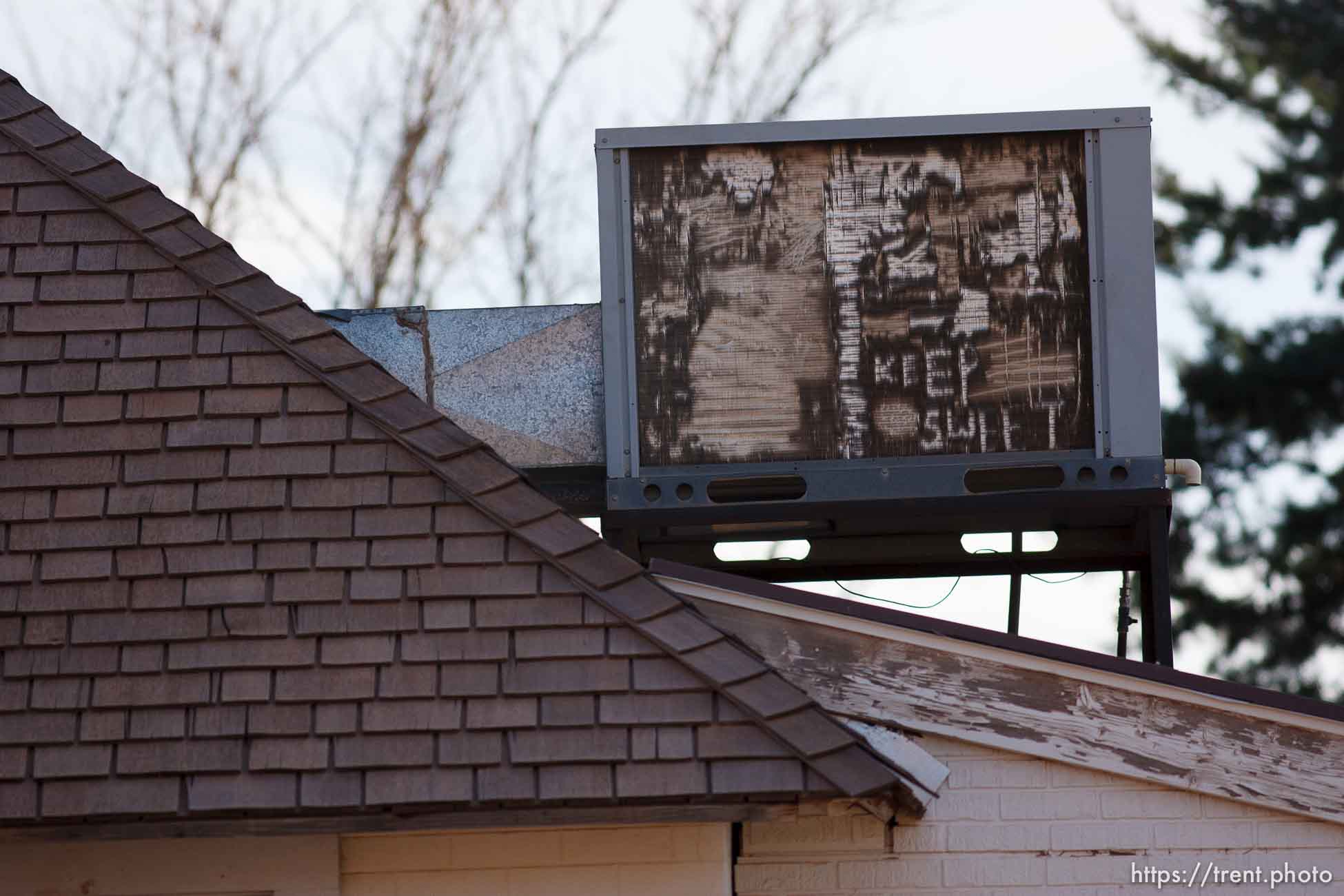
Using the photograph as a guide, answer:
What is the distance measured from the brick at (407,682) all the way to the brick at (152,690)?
51 cm

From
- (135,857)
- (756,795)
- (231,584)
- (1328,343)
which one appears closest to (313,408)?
(231,584)

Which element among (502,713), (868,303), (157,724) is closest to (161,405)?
(157,724)

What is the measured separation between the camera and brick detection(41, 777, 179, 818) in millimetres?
4297

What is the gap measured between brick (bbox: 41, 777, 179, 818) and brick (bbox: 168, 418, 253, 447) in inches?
40.2

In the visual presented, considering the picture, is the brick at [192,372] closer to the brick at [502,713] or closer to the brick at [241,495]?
the brick at [241,495]

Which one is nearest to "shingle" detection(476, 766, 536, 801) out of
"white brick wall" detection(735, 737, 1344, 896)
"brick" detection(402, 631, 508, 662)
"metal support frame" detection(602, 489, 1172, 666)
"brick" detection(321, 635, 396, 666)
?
"brick" detection(402, 631, 508, 662)

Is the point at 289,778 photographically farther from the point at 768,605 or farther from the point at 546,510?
the point at 768,605

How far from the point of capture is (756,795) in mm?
4301

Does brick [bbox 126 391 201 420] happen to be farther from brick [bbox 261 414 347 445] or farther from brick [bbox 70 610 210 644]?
brick [bbox 70 610 210 644]

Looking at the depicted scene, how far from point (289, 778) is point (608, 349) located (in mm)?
2220

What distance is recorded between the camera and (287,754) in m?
4.37

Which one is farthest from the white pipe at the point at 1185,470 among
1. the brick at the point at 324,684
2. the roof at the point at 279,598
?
the brick at the point at 324,684

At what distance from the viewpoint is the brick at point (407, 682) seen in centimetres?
443

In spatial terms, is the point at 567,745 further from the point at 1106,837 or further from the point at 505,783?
the point at 1106,837
